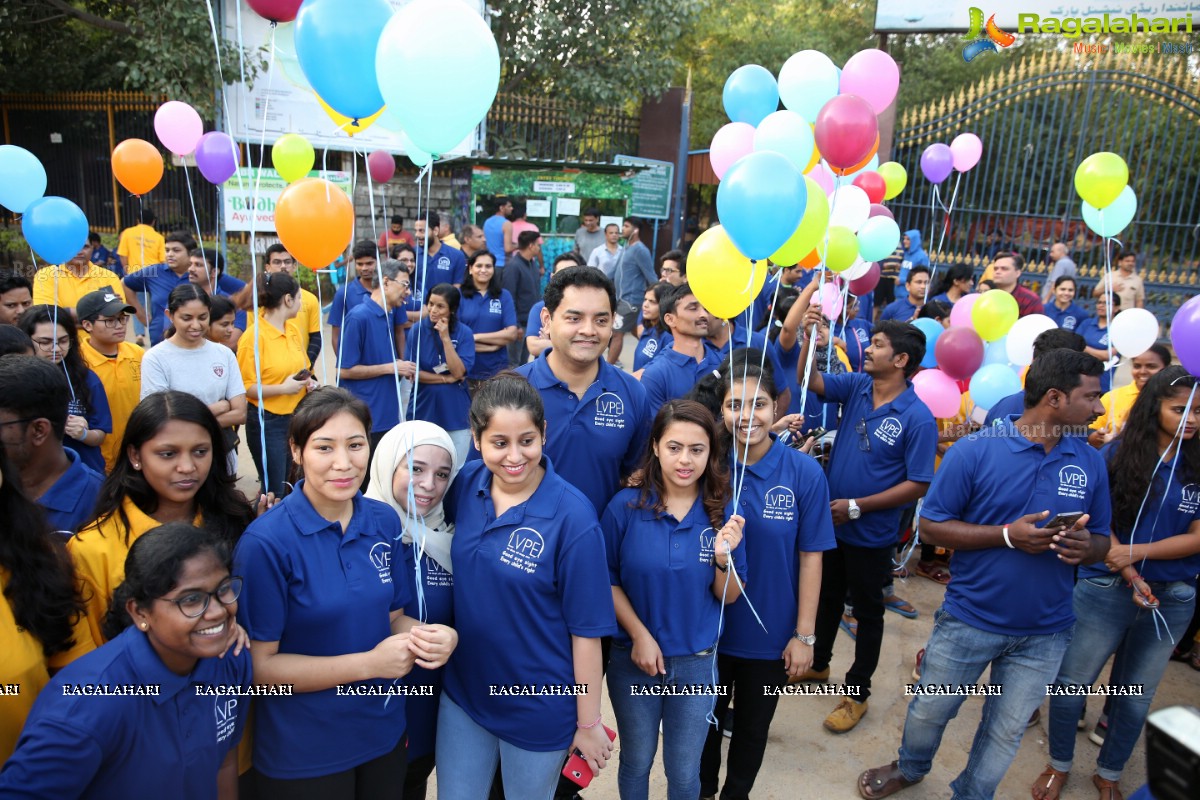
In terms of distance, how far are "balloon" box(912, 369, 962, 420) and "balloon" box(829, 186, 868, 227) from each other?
36.6 inches

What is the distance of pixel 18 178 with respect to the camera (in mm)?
4203

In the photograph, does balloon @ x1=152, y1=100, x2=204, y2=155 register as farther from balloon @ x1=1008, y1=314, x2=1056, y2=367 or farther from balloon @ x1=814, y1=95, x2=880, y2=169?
balloon @ x1=1008, y1=314, x2=1056, y2=367

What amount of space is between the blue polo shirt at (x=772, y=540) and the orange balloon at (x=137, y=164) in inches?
187

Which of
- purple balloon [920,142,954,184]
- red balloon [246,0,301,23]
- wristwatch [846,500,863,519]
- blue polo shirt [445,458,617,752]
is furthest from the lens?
purple balloon [920,142,954,184]

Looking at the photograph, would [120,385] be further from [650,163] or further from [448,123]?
[650,163]

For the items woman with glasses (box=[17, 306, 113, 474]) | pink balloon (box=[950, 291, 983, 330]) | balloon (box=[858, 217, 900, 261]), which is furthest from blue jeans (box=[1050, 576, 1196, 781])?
woman with glasses (box=[17, 306, 113, 474])

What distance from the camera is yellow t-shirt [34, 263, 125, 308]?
5250 mm

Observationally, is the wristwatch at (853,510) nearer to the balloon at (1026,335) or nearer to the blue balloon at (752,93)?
the balloon at (1026,335)

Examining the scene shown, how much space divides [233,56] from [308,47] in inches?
364

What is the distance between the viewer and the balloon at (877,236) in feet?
15.6

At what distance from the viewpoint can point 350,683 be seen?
2006 mm

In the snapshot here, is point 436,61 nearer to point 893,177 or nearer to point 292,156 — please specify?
point 292,156

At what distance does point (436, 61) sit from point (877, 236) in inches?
128

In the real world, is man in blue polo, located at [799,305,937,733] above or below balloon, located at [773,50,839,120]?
below
